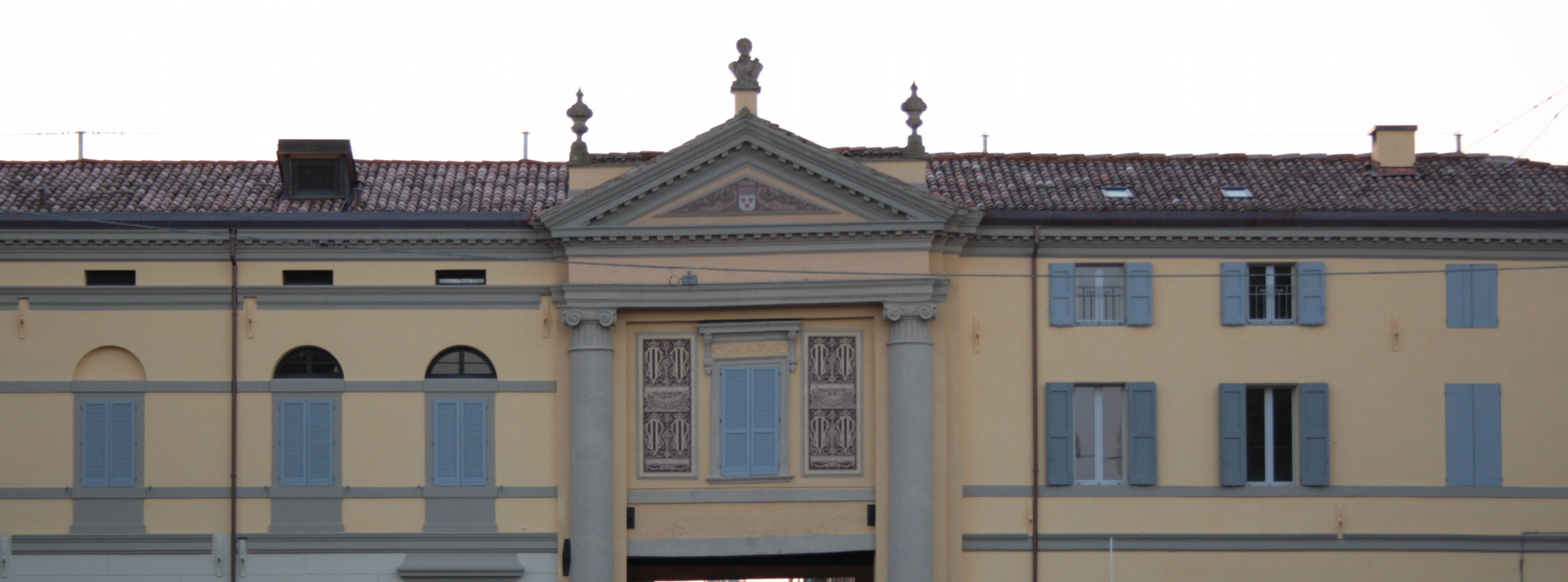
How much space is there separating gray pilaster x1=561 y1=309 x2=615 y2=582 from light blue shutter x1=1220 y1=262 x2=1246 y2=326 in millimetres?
9037

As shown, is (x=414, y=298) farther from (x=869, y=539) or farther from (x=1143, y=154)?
(x=1143, y=154)

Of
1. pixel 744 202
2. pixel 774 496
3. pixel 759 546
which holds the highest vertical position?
pixel 744 202

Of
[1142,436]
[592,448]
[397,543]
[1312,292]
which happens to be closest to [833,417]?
[592,448]

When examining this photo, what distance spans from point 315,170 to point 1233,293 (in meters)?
14.1

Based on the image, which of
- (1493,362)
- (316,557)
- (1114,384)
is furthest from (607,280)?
(1493,362)

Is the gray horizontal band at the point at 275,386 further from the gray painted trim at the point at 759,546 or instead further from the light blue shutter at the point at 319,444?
the gray painted trim at the point at 759,546

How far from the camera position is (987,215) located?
23.5 m

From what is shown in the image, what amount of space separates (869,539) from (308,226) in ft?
31.3

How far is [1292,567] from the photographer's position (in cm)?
2355

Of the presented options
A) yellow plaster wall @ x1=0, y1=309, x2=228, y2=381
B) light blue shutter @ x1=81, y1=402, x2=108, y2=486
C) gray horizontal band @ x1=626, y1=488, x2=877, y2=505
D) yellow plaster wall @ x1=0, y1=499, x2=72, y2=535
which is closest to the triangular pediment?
gray horizontal band @ x1=626, y1=488, x2=877, y2=505

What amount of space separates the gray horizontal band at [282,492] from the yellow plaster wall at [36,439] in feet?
0.53

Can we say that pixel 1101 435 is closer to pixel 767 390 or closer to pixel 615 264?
pixel 767 390

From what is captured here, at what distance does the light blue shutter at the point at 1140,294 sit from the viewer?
23656mm

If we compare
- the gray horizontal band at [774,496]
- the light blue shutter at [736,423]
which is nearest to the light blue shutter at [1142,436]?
the gray horizontal band at [774,496]
